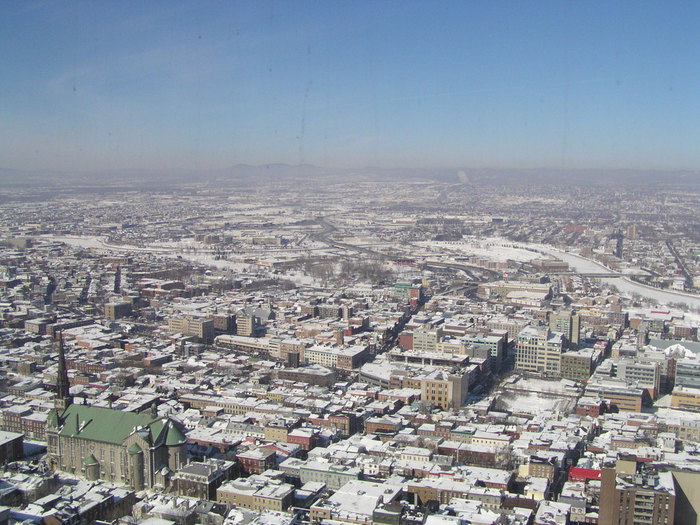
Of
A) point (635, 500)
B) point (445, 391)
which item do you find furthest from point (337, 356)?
point (635, 500)

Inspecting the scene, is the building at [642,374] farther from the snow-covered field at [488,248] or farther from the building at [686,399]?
the snow-covered field at [488,248]

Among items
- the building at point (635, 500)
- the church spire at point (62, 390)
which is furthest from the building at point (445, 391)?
the church spire at point (62, 390)

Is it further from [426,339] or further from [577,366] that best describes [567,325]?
[426,339]

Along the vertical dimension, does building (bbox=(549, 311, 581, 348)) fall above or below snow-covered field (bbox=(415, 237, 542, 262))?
above

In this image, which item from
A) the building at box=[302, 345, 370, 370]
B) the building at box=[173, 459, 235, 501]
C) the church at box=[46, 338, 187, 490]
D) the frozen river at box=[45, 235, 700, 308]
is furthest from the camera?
the frozen river at box=[45, 235, 700, 308]

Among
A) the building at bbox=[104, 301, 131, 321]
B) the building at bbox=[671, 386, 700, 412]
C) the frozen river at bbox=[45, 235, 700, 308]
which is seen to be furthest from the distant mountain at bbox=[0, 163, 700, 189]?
the building at bbox=[671, 386, 700, 412]

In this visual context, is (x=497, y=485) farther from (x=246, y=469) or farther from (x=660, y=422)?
(x=660, y=422)

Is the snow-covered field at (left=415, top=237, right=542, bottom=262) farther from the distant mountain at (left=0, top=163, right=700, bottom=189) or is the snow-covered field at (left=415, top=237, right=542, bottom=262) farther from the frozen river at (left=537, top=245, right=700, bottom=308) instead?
the distant mountain at (left=0, top=163, right=700, bottom=189)

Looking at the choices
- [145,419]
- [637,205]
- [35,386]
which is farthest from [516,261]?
[637,205]
